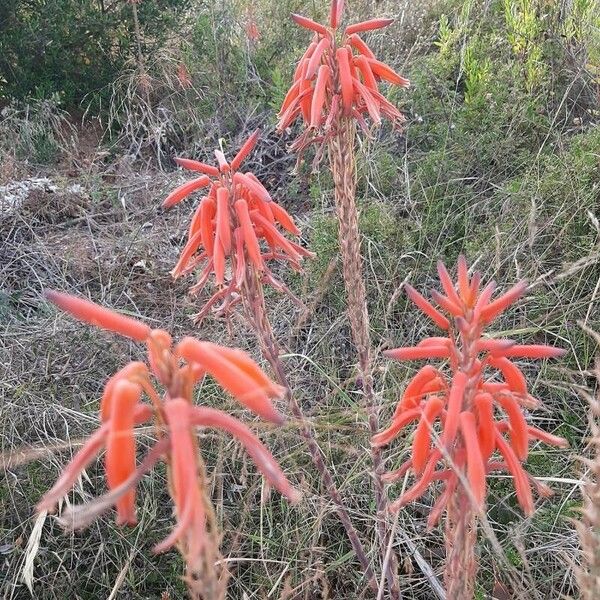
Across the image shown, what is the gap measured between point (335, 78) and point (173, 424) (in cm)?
161

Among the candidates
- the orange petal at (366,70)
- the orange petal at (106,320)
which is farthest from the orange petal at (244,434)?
the orange petal at (366,70)

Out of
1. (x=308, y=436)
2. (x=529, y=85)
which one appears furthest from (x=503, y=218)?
(x=308, y=436)

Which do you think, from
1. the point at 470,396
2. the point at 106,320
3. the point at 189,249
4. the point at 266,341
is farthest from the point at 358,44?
the point at 106,320

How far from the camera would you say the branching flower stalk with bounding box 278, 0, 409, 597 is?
2.03 meters

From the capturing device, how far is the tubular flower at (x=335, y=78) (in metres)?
2.01

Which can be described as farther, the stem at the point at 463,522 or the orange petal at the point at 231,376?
the stem at the point at 463,522

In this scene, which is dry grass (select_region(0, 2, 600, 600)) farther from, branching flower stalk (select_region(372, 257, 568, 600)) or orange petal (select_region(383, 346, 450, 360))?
orange petal (select_region(383, 346, 450, 360))

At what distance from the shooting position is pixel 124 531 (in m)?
2.60

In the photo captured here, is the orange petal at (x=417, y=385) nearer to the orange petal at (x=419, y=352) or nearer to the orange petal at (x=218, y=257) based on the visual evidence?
the orange petal at (x=419, y=352)

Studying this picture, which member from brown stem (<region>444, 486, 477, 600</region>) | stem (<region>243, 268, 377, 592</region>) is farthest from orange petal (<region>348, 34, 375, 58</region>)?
brown stem (<region>444, 486, 477, 600</region>)

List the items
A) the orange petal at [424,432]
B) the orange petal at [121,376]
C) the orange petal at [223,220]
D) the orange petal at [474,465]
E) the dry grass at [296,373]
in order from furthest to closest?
the dry grass at [296,373]
the orange petal at [223,220]
the orange petal at [424,432]
the orange petal at [474,465]
the orange petal at [121,376]

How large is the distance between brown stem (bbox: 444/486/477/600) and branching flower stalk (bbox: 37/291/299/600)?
565mm

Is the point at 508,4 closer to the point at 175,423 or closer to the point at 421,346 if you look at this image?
the point at 421,346

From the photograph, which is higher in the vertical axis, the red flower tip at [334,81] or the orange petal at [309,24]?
the orange petal at [309,24]
